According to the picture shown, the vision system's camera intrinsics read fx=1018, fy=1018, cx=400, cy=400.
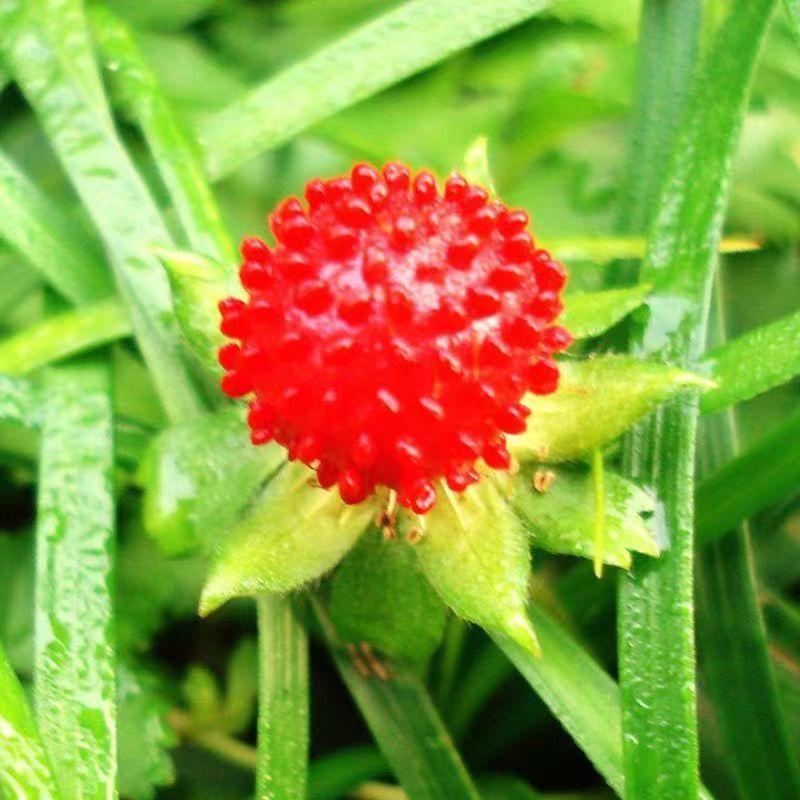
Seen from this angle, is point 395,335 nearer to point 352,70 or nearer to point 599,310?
point 599,310

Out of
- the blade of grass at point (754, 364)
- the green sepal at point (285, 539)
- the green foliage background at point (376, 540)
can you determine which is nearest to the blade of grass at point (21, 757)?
the green foliage background at point (376, 540)

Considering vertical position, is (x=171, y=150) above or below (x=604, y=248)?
above

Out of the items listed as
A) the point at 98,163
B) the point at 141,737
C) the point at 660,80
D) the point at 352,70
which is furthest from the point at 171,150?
the point at 141,737

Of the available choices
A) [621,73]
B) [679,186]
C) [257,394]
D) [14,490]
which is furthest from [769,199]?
[14,490]

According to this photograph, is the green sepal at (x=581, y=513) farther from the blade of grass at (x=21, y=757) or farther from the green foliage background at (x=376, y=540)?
the blade of grass at (x=21, y=757)

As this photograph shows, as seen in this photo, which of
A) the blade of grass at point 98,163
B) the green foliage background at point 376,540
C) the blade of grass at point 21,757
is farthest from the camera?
the blade of grass at point 98,163
